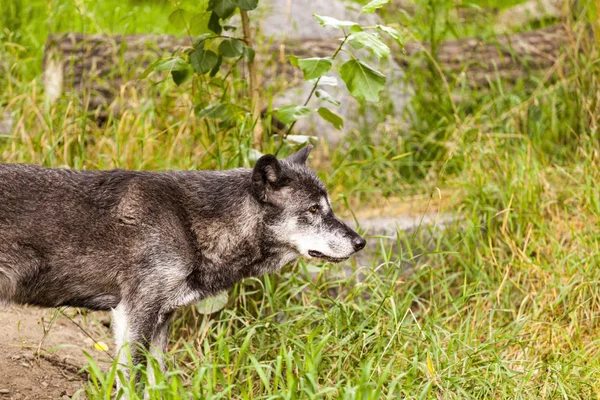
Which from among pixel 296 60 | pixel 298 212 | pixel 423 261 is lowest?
pixel 423 261

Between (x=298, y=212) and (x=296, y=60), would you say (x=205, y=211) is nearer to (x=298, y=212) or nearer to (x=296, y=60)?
(x=298, y=212)

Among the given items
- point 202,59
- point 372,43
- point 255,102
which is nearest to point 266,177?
point 372,43

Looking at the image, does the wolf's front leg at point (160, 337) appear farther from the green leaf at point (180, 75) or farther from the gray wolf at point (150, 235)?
the green leaf at point (180, 75)

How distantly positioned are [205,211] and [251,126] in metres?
1.13

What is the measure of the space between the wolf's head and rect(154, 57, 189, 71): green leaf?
1012 mm

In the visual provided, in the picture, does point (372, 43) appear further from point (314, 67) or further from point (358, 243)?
point (358, 243)

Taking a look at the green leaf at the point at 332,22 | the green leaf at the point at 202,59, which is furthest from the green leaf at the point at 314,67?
the green leaf at the point at 202,59

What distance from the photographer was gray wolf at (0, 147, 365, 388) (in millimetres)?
4258

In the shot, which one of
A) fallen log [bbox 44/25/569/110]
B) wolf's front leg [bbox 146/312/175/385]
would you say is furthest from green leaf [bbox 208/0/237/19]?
fallen log [bbox 44/25/569/110]

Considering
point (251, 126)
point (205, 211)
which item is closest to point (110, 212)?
point (205, 211)

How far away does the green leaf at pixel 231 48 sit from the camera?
207 inches

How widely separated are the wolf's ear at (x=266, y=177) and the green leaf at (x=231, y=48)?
39.8 inches

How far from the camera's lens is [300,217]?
15.5 ft

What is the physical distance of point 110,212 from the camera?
4.41 metres
